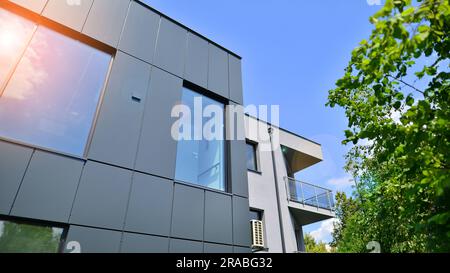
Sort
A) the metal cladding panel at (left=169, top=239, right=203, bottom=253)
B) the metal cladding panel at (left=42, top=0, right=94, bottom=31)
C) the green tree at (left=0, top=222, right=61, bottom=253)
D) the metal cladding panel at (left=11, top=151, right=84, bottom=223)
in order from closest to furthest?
the green tree at (left=0, top=222, right=61, bottom=253), the metal cladding panel at (left=11, top=151, right=84, bottom=223), the metal cladding panel at (left=169, top=239, right=203, bottom=253), the metal cladding panel at (left=42, top=0, right=94, bottom=31)

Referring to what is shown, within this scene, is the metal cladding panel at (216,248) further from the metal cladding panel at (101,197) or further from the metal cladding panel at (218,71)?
the metal cladding panel at (218,71)

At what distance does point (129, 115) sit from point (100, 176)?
1.41 m

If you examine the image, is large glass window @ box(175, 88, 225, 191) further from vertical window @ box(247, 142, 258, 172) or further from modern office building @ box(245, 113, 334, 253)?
vertical window @ box(247, 142, 258, 172)

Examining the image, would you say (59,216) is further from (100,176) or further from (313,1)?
(313,1)

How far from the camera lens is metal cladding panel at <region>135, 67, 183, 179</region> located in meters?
5.46

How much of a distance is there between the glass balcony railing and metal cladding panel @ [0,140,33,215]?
1079cm

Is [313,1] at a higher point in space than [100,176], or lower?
higher

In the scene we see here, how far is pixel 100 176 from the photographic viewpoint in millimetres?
4711

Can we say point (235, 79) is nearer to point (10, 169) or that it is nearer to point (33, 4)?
point (33, 4)

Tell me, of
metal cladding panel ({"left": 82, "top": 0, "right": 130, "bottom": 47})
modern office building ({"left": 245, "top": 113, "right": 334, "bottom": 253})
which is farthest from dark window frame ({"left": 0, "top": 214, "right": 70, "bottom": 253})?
modern office building ({"left": 245, "top": 113, "right": 334, "bottom": 253})

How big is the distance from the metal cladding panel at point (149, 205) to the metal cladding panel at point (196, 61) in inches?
115

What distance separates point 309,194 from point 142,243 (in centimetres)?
1065

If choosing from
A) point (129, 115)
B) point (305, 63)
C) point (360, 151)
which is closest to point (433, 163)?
point (129, 115)
